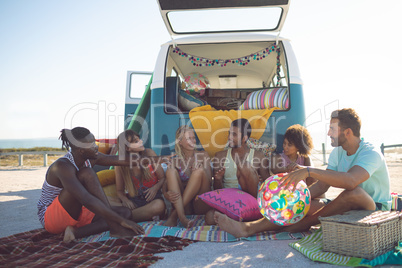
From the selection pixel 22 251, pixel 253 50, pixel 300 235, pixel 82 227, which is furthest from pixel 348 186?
pixel 253 50

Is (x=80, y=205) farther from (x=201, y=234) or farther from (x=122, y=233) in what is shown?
(x=201, y=234)

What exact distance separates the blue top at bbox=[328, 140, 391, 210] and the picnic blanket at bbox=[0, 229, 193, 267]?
1.46m

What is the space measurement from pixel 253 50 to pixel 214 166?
2.04 metres

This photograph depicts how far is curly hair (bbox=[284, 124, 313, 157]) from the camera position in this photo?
12.1 ft

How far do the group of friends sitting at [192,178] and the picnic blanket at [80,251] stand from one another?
0.17 meters

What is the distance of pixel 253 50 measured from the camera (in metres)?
4.96

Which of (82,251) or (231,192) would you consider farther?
(231,192)

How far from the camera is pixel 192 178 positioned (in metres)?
3.44

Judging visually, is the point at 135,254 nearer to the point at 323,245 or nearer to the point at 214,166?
the point at 323,245

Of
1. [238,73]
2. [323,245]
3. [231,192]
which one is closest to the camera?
[323,245]

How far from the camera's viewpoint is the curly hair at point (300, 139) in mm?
3703

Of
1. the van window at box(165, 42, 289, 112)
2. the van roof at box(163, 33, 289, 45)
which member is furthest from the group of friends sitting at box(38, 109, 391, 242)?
the van roof at box(163, 33, 289, 45)

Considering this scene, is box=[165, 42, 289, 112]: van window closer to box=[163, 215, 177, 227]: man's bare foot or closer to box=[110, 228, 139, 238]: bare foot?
box=[163, 215, 177, 227]: man's bare foot

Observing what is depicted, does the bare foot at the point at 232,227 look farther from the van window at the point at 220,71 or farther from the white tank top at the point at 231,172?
the van window at the point at 220,71
